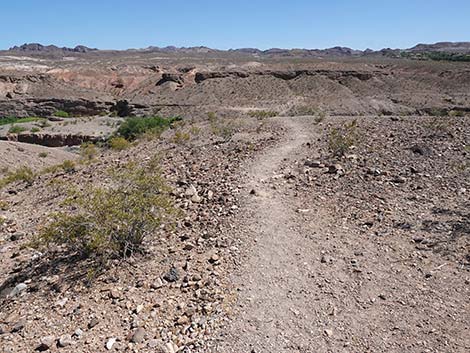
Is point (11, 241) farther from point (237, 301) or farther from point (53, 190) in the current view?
point (237, 301)

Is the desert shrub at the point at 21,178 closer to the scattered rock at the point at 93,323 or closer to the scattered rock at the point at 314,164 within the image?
the scattered rock at the point at 314,164

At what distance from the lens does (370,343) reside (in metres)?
4.95

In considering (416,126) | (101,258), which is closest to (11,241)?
(101,258)

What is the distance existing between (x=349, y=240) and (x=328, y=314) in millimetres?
1944

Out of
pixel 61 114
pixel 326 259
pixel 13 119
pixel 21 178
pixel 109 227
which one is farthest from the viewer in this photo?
pixel 61 114

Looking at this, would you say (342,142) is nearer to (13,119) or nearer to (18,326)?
(18,326)

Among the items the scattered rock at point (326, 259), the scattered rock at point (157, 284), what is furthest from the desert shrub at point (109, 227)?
the scattered rock at point (326, 259)

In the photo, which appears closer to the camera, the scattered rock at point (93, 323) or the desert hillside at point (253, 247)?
the desert hillside at point (253, 247)

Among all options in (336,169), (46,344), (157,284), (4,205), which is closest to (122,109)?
(4,205)

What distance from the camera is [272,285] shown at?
602 centimetres

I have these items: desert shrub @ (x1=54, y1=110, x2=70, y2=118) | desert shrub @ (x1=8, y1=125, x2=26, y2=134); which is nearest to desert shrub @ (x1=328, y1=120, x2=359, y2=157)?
desert shrub @ (x1=8, y1=125, x2=26, y2=134)

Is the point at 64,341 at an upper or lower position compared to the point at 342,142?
lower

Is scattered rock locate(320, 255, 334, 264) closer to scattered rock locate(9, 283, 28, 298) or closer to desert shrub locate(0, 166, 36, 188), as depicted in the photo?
scattered rock locate(9, 283, 28, 298)

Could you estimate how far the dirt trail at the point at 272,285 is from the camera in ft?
16.7
